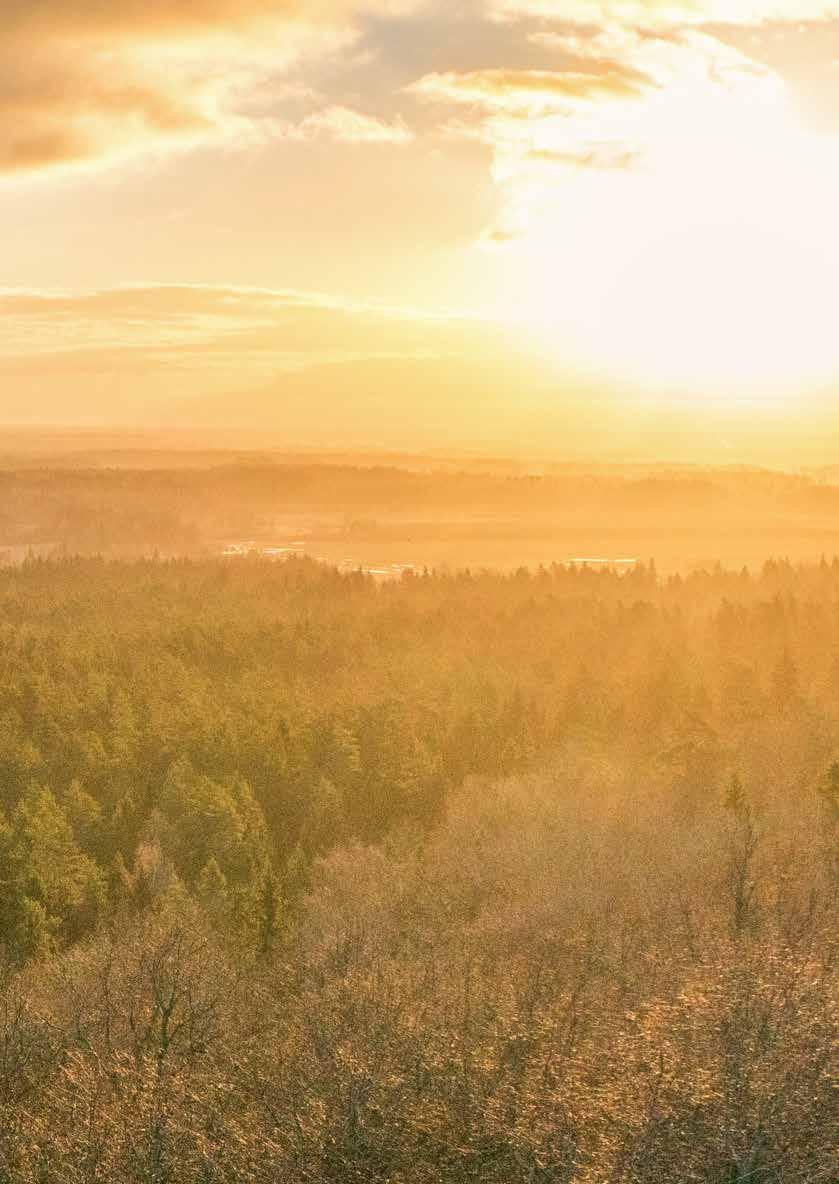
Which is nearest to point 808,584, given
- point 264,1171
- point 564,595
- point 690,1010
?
point 564,595

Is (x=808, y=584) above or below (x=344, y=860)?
above

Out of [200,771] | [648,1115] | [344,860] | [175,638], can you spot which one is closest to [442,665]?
[175,638]

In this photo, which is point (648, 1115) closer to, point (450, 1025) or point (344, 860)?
point (450, 1025)

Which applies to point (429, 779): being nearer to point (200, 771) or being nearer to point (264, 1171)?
point (200, 771)

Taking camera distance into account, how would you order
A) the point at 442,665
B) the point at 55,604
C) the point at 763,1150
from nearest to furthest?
the point at 763,1150, the point at 442,665, the point at 55,604

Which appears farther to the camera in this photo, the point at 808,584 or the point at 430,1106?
the point at 808,584

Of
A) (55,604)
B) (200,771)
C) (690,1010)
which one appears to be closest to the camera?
(690,1010)
